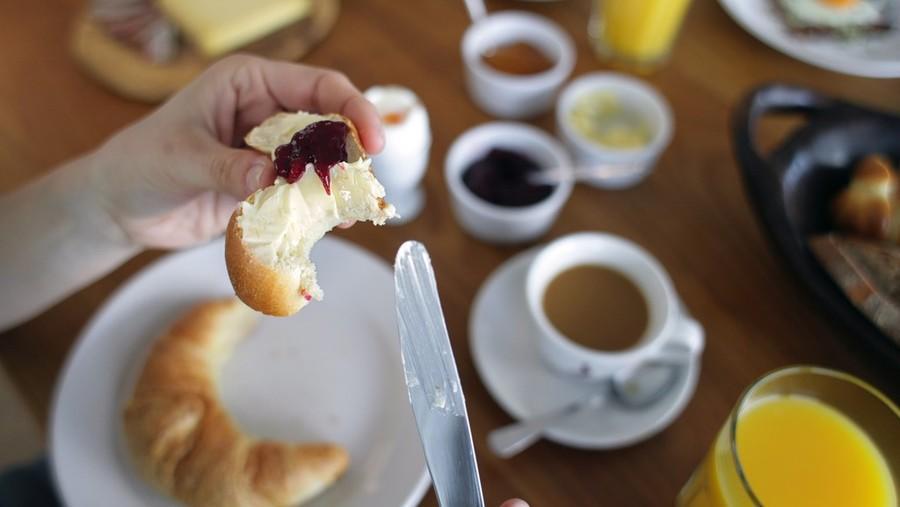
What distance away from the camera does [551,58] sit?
1.30 m

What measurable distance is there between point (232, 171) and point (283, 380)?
0.34 metres

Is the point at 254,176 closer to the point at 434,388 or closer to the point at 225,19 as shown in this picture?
the point at 434,388

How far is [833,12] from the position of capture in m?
1.43

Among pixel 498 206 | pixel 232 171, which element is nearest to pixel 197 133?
pixel 232 171

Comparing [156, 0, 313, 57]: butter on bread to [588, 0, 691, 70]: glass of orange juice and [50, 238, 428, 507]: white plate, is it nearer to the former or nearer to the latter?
[50, 238, 428, 507]: white plate

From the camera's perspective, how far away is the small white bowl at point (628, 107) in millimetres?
1133

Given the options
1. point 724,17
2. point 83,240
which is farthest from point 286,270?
point 724,17

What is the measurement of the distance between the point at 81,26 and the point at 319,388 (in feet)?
2.84

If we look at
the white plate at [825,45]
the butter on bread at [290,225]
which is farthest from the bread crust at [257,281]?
the white plate at [825,45]

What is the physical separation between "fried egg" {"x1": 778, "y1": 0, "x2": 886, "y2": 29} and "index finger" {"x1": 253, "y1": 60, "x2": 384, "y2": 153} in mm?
1032

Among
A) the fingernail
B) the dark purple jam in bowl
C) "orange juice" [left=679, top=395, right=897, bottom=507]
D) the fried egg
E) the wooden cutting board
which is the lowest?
the dark purple jam in bowl

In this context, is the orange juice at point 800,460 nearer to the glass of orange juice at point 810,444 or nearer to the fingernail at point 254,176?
the glass of orange juice at point 810,444

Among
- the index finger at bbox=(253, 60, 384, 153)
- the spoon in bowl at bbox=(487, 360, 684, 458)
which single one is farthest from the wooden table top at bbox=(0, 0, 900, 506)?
the index finger at bbox=(253, 60, 384, 153)

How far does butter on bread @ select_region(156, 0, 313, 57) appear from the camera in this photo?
1.27m
